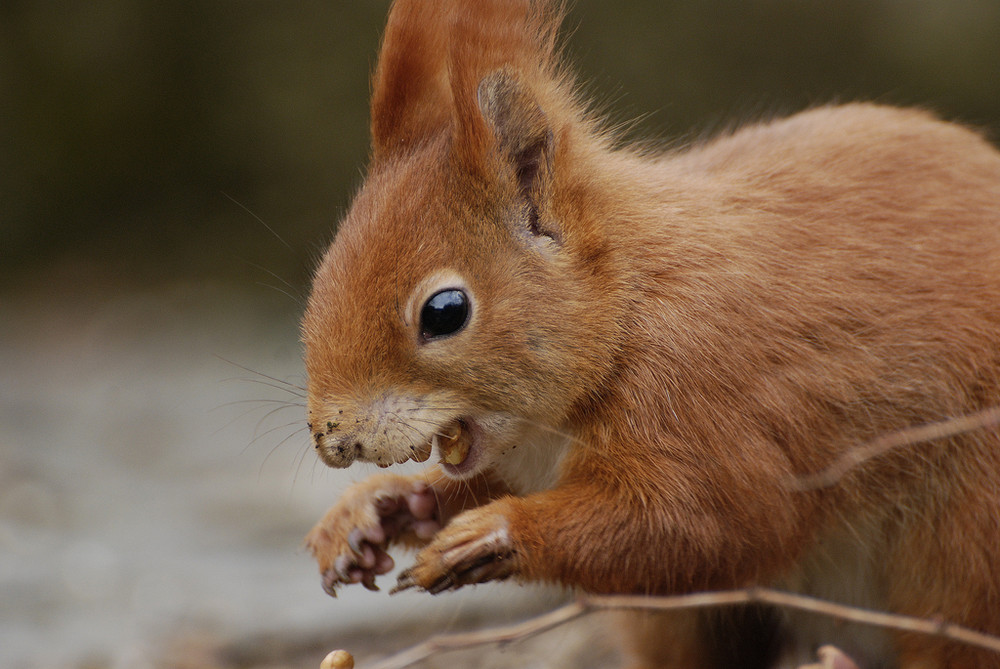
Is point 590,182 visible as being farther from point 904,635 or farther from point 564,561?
point 904,635

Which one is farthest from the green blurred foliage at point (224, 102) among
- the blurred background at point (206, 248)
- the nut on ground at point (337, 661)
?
the nut on ground at point (337, 661)

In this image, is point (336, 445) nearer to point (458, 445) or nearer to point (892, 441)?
point (458, 445)

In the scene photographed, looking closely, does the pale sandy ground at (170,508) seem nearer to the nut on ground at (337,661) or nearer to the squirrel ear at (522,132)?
the nut on ground at (337,661)

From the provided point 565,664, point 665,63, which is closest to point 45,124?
point 665,63

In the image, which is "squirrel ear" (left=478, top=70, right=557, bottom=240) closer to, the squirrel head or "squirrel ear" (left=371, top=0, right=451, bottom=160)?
the squirrel head

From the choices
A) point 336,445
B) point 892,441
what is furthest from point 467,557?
point 892,441
